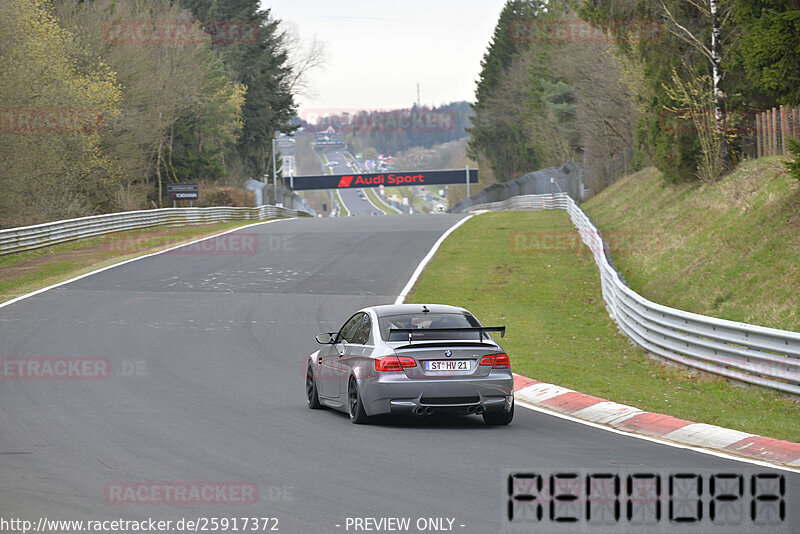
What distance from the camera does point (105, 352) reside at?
16.9 metres

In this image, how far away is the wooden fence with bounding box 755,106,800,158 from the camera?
1031 inches

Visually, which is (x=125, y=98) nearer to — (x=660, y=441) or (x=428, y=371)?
(x=428, y=371)

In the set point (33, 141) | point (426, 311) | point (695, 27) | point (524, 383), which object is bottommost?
point (524, 383)

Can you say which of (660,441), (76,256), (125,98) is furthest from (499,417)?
(125,98)

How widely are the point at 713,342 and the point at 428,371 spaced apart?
215 inches

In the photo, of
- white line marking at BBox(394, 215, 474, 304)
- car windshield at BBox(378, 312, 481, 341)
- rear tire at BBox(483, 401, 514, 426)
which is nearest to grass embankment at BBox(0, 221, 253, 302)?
white line marking at BBox(394, 215, 474, 304)

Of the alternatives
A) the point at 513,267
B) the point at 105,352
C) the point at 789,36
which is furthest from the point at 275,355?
the point at 513,267

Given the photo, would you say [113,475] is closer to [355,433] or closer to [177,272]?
[355,433]

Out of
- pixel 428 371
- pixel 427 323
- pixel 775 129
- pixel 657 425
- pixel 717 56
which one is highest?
pixel 717 56

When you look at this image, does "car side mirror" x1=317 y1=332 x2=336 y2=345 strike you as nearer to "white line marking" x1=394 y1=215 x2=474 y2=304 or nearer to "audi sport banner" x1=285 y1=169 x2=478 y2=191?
"white line marking" x1=394 y1=215 x2=474 y2=304

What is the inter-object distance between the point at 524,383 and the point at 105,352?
734cm

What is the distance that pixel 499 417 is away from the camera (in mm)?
10891

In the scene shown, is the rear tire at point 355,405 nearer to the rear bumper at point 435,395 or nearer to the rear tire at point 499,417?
the rear bumper at point 435,395

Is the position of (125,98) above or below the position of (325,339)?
above
